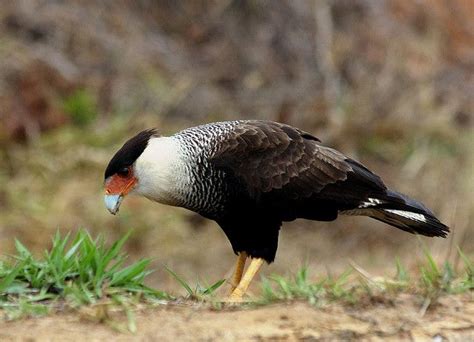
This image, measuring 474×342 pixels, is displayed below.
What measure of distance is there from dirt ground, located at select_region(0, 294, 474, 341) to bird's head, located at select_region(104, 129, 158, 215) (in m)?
1.19

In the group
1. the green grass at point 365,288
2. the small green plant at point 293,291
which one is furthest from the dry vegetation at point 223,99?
the small green plant at point 293,291

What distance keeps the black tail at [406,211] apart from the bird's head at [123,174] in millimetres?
1334

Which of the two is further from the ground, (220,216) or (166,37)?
(166,37)

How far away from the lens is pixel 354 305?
475 centimetres

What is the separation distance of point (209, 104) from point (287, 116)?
3.09 feet

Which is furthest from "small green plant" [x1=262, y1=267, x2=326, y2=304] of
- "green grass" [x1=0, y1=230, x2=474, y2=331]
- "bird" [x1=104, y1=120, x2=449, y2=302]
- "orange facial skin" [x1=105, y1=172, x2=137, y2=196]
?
"orange facial skin" [x1=105, y1=172, x2=137, y2=196]

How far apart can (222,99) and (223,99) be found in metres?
0.03

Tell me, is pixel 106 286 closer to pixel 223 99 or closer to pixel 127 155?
pixel 127 155

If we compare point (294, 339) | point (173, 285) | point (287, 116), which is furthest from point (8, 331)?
point (287, 116)

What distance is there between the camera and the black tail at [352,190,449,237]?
612 cm

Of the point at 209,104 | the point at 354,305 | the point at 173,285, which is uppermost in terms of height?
the point at 209,104

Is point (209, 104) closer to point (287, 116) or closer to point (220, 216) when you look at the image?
point (287, 116)

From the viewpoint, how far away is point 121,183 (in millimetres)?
5828

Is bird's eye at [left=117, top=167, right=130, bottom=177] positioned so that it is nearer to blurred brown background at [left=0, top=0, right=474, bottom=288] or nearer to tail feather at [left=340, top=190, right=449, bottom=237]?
tail feather at [left=340, top=190, right=449, bottom=237]
